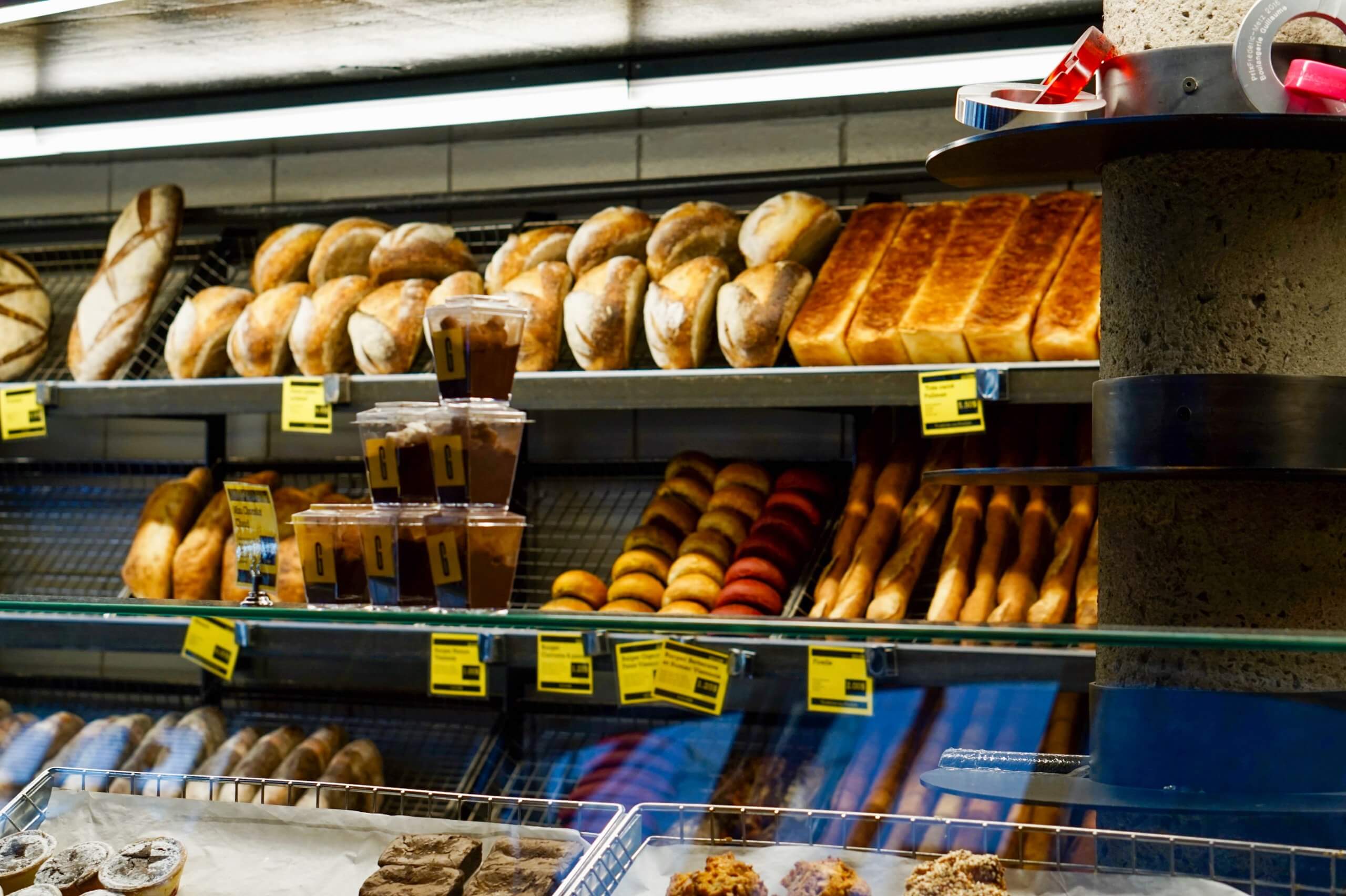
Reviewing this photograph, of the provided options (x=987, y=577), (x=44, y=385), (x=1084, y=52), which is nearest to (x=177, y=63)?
(x=44, y=385)

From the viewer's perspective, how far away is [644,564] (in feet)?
9.72

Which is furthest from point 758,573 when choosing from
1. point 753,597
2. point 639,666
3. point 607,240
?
point 639,666

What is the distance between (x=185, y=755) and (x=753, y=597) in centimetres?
112

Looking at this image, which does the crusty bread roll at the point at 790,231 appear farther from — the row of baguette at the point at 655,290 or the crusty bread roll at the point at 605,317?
the crusty bread roll at the point at 605,317

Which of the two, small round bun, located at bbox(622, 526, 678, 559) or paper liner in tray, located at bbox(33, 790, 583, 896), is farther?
small round bun, located at bbox(622, 526, 678, 559)

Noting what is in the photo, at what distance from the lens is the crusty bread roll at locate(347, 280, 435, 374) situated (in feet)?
10.1

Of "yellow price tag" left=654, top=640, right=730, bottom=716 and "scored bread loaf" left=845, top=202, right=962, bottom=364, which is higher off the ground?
"scored bread loaf" left=845, top=202, right=962, bottom=364

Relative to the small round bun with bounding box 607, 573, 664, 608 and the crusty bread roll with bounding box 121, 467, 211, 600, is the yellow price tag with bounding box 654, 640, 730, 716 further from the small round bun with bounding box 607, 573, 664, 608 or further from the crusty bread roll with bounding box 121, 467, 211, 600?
the crusty bread roll with bounding box 121, 467, 211, 600

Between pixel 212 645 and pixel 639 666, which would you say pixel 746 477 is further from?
pixel 639 666

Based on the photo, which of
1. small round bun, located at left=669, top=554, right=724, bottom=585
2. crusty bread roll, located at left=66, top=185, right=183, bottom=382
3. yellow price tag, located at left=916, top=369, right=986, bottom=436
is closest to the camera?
yellow price tag, located at left=916, top=369, right=986, bottom=436

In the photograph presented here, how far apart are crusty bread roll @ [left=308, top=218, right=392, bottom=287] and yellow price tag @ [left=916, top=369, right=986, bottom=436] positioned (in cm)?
158

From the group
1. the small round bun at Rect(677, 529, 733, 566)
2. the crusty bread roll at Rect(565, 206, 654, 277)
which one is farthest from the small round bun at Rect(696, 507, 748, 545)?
the crusty bread roll at Rect(565, 206, 654, 277)

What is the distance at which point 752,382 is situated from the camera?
2646 millimetres

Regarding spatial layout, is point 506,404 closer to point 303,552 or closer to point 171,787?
point 303,552
